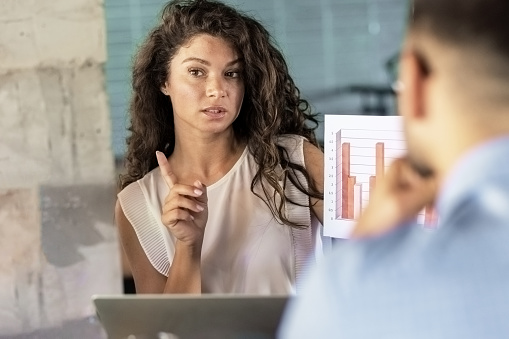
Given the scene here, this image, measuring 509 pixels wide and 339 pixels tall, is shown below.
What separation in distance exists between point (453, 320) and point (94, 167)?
1528mm

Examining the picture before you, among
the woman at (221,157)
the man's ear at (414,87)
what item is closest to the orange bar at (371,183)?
the woman at (221,157)

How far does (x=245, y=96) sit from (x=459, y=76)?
3.52 ft

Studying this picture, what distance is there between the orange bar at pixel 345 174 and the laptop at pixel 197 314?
577 millimetres

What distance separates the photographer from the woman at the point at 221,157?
211 cm

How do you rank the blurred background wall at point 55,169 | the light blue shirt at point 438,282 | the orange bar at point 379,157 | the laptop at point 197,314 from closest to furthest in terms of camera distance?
the light blue shirt at point 438,282, the laptop at point 197,314, the orange bar at point 379,157, the blurred background wall at point 55,169

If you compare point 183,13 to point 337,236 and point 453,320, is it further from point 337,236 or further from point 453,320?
point 453,320

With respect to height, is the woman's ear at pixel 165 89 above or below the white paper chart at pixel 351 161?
above

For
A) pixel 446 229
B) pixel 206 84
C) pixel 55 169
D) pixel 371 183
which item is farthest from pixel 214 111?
pixel 446 229

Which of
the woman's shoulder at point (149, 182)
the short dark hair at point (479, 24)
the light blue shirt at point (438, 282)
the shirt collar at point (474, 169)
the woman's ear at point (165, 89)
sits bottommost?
the woman's shoulder at point (149, 182)

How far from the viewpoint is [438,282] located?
951 millimetres

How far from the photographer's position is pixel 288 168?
7.05ft

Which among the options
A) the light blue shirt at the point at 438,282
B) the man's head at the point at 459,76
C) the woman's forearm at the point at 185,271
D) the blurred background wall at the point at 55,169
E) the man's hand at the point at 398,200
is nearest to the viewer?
the light blue shirt at the point at 438,282

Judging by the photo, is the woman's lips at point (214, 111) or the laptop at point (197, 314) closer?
the laptop at point (197, 314)

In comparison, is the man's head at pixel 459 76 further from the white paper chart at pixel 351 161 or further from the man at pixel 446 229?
the white paper chart at pixel 351 161
